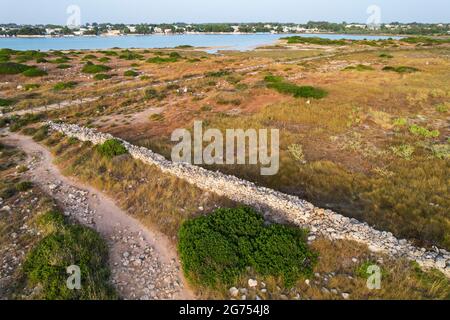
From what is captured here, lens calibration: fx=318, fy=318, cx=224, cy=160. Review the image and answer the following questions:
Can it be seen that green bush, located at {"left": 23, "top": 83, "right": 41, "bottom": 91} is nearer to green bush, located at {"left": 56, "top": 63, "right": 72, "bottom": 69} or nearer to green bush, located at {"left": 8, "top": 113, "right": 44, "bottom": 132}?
green bush, located at {"left": 56, "top": 63, "right": 72, "bottom": 69}

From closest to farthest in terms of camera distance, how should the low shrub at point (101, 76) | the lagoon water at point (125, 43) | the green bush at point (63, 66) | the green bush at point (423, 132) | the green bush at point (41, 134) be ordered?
the green bush at point (423, 132) → the green bush at point (41, 134) → the low shrub at point (101, 76) → the green bush at point (63, 66) → the lagoon water at point (125, 43)

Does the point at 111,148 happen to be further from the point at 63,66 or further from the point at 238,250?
the point at 63,66

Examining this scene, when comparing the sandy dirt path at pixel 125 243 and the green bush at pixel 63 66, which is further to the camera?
the green bush at pixel 63 66

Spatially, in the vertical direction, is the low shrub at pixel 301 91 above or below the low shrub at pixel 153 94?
above

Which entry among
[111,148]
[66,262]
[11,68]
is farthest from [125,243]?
[11,68]

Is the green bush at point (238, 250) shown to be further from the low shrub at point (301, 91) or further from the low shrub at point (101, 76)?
the low shrub at point (101, 76)

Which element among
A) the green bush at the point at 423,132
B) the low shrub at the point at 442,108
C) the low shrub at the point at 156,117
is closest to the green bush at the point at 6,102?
the low shrub at the point at 156,117
